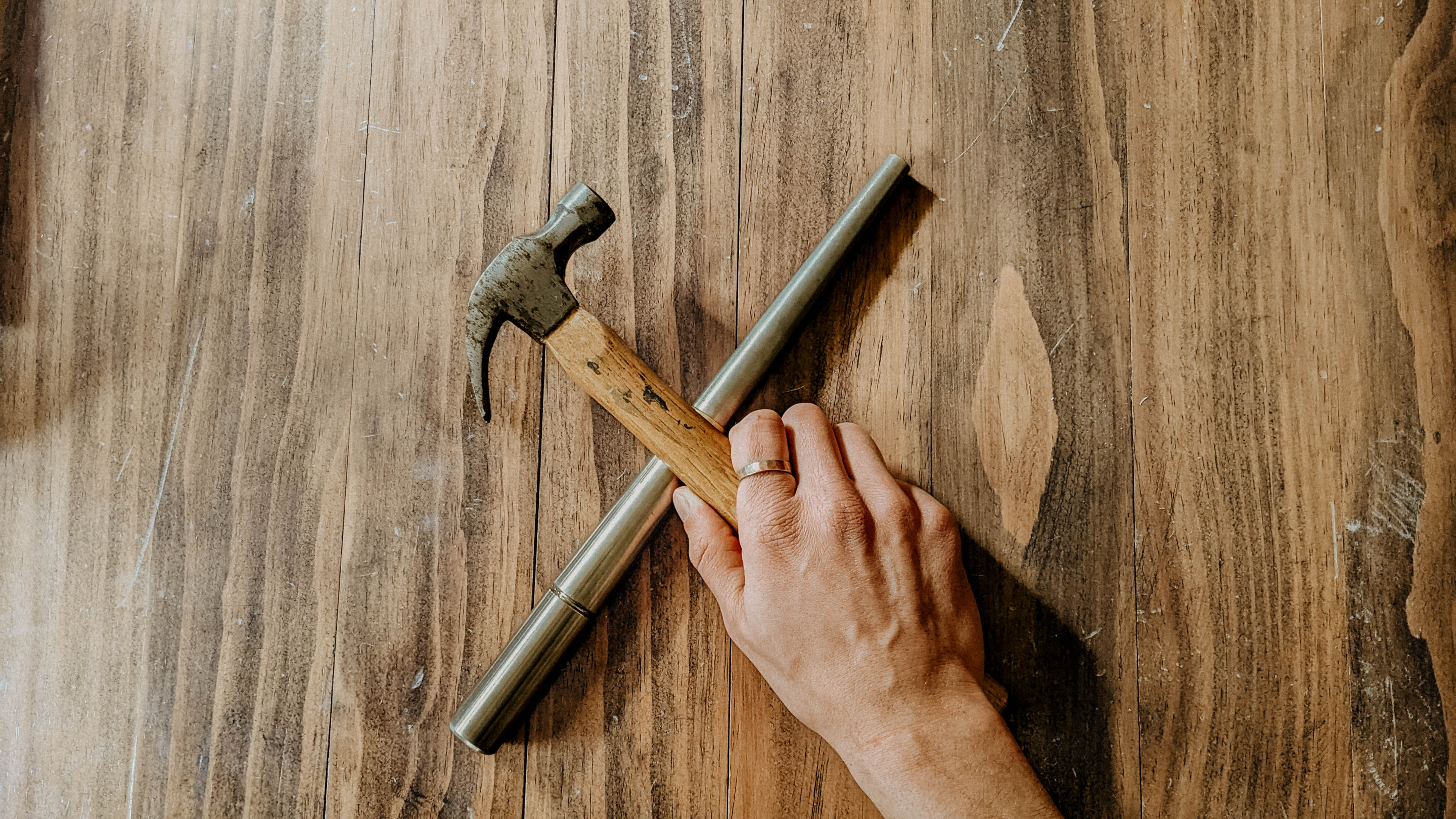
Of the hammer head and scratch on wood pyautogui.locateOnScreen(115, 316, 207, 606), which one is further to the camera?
scratch on wood pyautogui.locateOnScreen(115, 316, 207, 606)

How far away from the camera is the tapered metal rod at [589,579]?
74 centimetres

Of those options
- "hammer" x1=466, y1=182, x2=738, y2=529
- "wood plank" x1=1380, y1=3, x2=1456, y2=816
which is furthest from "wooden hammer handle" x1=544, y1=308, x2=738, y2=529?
"wood plank" x1=1380, y1=3, x2=1456, y2=816

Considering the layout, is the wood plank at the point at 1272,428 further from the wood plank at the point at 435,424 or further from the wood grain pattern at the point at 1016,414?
the wood plank at the point at 435,424

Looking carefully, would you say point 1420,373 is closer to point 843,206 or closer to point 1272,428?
point 1272,428

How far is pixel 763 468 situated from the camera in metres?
0.70

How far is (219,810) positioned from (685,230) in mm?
774

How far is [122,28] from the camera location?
876 millimetres

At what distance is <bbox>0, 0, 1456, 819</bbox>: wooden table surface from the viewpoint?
30.6 inches

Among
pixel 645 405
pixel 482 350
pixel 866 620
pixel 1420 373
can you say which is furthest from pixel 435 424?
pixel 1420 373

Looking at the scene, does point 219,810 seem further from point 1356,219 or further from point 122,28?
point 1356,219

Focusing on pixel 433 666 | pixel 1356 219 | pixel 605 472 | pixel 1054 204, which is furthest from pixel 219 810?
pixel 1356 219

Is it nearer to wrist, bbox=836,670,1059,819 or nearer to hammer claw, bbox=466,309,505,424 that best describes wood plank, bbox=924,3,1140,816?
wrist, bbox=836,670,1059,819

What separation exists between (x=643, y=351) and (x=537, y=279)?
0.16 meters

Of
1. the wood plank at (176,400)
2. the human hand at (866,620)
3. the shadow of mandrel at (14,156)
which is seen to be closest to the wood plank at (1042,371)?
the human hand at (866,620)
